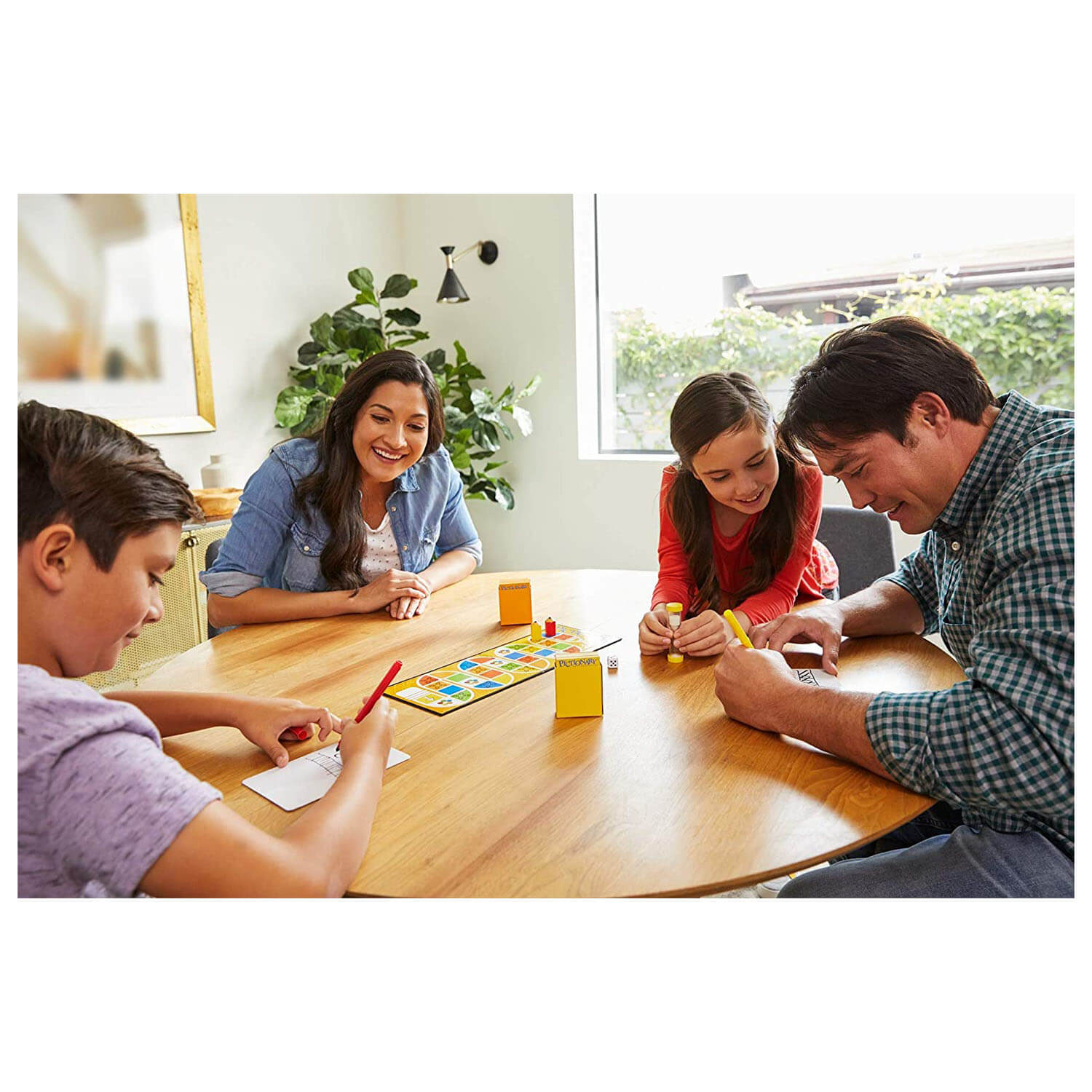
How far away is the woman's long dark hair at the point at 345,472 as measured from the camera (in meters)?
1.99

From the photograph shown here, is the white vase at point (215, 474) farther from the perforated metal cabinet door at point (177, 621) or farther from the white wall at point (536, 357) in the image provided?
the white wall at point (536, 357)

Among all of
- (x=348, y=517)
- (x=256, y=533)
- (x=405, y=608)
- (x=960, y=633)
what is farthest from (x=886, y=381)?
(x=256, y=533)

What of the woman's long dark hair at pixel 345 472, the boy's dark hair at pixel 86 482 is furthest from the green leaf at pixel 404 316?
the boy's dark hair at pixel 86 482

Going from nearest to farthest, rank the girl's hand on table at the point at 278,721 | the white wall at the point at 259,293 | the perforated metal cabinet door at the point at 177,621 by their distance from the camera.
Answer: the girl's hand on table at the point at 278,721 < the perforated metal cabinet door at the point at 177,621 < the white wall at the point at 259,293

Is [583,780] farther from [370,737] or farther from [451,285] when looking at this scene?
[451,285]

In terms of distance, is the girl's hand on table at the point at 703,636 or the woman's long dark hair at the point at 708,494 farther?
the woman's long dark hair at the point at 708,494

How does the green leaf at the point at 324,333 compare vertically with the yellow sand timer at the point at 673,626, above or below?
above

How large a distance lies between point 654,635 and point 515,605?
12.8 inches

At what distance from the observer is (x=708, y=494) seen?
6.45 ft

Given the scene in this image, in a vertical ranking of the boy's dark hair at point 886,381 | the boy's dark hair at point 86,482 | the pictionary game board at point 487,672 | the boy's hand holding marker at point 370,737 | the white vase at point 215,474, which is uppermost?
the boy's dark hair at point 886,381

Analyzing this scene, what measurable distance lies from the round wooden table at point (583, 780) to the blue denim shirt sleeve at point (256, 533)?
26cm

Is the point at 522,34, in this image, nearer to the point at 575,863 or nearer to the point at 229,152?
the point at 229,152

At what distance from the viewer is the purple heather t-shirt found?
0.76 metres

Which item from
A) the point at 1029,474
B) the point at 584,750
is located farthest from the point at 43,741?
the point at 1029,474
